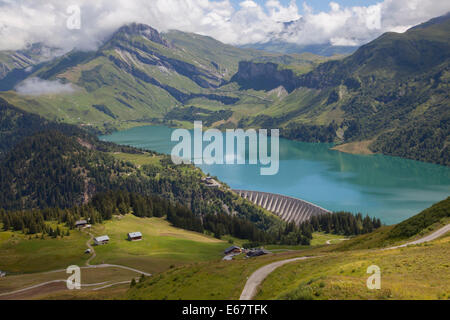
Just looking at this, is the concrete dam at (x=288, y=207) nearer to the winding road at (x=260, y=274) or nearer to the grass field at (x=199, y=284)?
the winding road at (x=260, y=274)

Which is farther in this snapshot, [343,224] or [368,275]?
[343,224]

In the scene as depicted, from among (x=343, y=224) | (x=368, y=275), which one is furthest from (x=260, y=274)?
(x=343, y=224)

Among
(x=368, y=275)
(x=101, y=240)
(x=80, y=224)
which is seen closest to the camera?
(x=368, y=275)

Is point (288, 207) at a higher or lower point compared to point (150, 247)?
lower

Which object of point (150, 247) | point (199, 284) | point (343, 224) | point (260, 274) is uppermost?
point (260, 274)

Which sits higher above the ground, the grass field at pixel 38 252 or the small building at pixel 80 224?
the small building at pixel 80 224

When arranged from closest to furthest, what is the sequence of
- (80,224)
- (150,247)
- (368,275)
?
(368,275), (150,247), (80,224)

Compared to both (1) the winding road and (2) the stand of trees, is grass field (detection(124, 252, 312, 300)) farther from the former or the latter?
(2) the stand of trees

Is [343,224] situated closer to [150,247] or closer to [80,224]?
[150,247]

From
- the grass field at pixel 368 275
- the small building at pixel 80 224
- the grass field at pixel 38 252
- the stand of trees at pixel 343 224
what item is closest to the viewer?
the grass field at pixel 368 275

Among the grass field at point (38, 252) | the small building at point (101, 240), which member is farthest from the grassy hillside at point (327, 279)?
the small building at point (101, 240)
